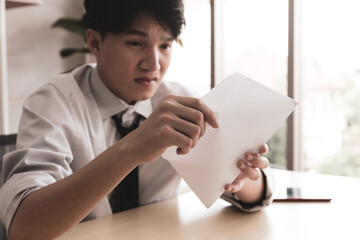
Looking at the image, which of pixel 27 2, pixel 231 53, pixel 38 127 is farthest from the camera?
pixel 231 53

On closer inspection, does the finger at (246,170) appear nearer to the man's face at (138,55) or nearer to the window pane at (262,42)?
the man's face at (138,55)

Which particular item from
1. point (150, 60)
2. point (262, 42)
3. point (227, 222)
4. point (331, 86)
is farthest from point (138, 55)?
point (262, 42)

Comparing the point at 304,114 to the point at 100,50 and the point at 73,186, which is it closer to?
the point at 100,50

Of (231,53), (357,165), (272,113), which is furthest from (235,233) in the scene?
(231,53)

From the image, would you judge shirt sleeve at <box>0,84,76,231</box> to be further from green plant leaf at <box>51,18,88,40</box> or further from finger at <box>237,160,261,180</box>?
green plant leaf at <box>51,18,88,40</box>

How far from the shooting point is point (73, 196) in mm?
785

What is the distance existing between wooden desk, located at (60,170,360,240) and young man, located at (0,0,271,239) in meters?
0.07

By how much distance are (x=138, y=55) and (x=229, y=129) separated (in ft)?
1.34

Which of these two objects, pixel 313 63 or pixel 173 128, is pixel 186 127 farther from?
pixel 313 63

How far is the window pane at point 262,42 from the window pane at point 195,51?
187 mm

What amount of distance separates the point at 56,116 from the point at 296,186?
0.76 m

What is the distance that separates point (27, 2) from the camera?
7.89 feet

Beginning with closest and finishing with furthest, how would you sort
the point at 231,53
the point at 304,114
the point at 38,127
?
the point at 38,127
the point at 304,114
the point at 231,53

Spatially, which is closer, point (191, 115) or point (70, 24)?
point (191, 115)
